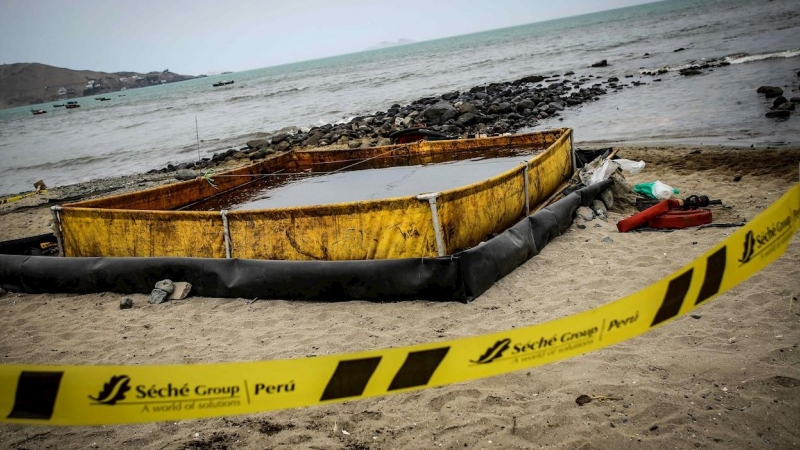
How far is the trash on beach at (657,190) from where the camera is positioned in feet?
24.7

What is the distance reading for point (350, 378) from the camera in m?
2.21

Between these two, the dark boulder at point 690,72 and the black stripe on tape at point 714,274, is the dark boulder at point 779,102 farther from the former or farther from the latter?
the black stripe on tape at point 714,274

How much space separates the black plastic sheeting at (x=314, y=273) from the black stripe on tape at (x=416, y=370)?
2.79 metres

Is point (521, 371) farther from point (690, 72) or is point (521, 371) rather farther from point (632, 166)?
point (690, 72)

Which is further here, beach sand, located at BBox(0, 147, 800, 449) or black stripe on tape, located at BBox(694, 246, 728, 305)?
beach sand, located at BBox(0, 147, 800, 449)

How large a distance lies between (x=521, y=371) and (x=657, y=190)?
17.1ft

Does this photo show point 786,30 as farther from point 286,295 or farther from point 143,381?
point 143,381

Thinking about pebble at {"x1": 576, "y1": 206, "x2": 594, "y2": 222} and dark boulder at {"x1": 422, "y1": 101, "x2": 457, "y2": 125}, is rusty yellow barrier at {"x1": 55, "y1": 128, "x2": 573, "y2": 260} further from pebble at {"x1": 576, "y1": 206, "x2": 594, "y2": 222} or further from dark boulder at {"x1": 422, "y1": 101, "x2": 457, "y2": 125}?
dark boulder at {"x1": 422, "y1": 101, "x2": 457, "y2": 125}

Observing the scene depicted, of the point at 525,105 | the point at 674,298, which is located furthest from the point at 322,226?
the point at 525,105

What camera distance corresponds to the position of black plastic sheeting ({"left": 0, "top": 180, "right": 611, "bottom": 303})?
5.11 meters

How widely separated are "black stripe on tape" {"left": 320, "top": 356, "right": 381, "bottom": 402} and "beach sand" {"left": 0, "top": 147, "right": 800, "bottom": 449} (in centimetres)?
124

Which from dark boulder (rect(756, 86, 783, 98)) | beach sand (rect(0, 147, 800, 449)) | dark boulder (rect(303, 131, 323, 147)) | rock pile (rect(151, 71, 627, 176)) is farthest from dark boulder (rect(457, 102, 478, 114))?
beach sand (rect(0, 147, 800, 449))

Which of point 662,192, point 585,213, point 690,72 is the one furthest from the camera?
point 690,72

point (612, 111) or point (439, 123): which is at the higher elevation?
point (439, 123)
